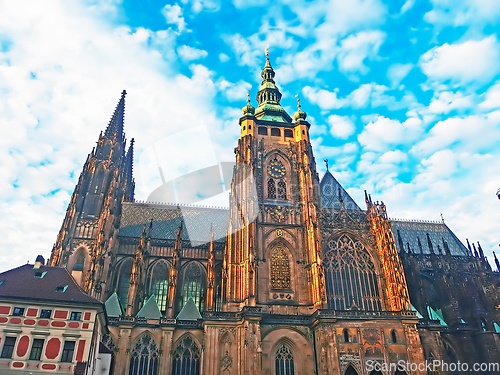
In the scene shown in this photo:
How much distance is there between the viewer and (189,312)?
40594 millimetres

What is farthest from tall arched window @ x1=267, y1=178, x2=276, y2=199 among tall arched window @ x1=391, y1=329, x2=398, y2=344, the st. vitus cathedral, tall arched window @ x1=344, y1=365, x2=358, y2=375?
tall arched window @ x1=344, y1=365, x2=358, y2=375

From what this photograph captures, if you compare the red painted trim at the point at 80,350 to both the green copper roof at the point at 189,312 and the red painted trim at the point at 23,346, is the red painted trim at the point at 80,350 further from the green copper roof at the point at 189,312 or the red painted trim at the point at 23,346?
the green copper roof at the point at 189,312

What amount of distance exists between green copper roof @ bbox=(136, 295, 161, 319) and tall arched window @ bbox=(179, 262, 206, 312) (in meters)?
3.61

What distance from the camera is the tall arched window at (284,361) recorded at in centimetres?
3522

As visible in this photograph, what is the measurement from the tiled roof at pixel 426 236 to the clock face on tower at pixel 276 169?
68.6 ft

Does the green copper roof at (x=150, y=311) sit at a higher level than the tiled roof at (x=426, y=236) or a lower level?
lower

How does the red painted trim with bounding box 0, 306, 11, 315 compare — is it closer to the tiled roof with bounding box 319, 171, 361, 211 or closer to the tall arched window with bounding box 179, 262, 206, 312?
the tall arched window with bounding box 179, 262, 206, 312

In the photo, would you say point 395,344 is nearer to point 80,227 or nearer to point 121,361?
point 121,361

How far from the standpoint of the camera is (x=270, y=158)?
158 ft

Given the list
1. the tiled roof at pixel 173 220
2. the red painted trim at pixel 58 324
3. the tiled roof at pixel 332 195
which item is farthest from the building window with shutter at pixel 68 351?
the tiled roof at pixel 332 195

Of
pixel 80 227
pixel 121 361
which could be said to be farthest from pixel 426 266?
pixel 80 227

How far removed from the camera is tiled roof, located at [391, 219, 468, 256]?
2184 inches

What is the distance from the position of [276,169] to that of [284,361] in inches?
881

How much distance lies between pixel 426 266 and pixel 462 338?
33.9ft
